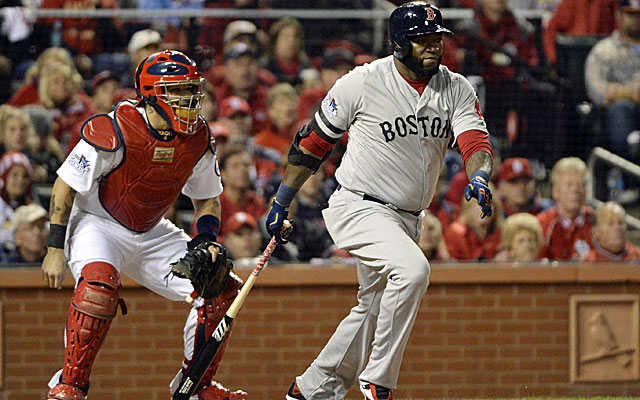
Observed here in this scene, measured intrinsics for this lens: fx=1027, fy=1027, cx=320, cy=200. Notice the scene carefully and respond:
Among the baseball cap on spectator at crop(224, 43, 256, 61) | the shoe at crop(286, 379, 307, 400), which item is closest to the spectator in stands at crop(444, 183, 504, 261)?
the baseball cap on spectator at crop(224, 43, 256, 61)

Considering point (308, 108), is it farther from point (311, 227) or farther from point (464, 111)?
point (464, 111)

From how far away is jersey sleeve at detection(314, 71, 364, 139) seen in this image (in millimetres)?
5008

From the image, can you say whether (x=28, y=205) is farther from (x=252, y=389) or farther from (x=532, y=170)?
(x=532, y=170)

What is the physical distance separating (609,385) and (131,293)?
350cm

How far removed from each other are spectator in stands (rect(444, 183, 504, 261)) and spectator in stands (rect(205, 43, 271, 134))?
1.75 m

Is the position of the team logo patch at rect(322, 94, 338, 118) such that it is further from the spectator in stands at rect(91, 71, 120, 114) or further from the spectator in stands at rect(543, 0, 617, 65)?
the spectator in stands at rect(543, 0, 617, 65)

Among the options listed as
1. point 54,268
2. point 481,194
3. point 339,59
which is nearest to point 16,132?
point 339,59

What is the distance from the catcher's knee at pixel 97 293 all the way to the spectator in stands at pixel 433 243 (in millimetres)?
3045

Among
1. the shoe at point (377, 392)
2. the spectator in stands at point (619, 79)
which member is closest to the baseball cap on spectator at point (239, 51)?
the spectator in stands at point (619, 79)

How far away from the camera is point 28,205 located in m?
7.36

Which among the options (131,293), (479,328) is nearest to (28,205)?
(131,293)

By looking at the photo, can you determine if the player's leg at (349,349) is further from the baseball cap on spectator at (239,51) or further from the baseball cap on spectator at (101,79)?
the baseball cap on spectator at (101,79)

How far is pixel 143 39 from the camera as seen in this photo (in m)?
7.94

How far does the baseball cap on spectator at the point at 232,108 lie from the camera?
781 centimetres
